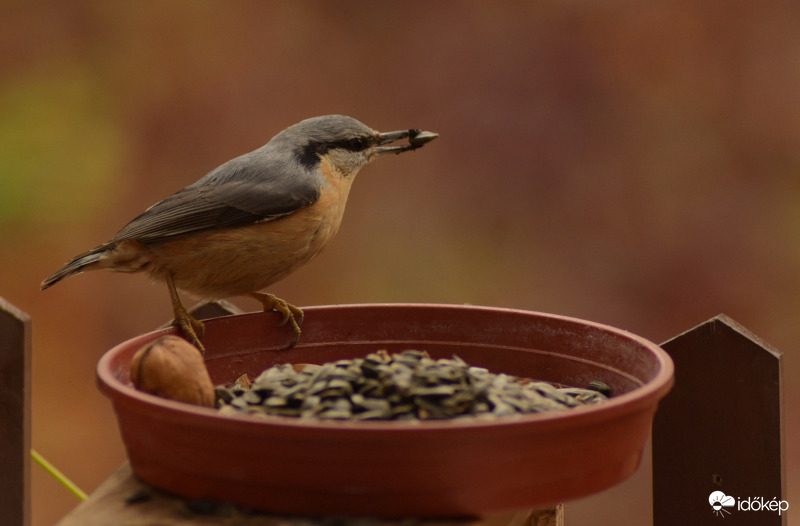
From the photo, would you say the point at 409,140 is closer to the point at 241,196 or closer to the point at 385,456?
the point at 241,196

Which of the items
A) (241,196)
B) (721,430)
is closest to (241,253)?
(241,196)

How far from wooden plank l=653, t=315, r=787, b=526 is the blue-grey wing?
40.6 inches

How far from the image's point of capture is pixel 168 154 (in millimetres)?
3912

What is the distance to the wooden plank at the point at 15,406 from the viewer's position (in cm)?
185

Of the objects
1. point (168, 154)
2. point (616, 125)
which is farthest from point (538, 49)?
point (168, 154)

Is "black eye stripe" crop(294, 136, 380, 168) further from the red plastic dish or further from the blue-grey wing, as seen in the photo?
the red plastic dish

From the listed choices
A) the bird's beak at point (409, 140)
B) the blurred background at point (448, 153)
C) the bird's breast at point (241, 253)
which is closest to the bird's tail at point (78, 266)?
the bird's breast at point (241, 253)

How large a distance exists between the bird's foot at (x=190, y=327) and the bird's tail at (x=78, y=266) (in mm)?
319

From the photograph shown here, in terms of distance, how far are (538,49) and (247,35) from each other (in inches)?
47.8

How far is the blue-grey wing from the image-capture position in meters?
2.51

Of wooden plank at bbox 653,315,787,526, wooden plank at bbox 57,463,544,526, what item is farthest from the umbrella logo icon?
wooden plank at bbox 57,463,544,526

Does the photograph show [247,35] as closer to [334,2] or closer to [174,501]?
[334,2]

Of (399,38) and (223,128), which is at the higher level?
(399,38)

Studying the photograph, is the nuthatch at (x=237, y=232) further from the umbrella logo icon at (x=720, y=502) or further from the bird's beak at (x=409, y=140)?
the umbrella logo icon at (x=720, y=502)
